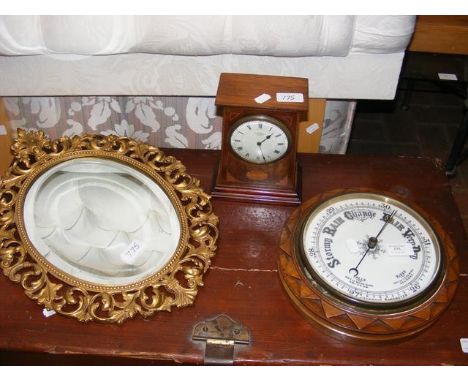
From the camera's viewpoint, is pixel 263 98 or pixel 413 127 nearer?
pixel 263 98

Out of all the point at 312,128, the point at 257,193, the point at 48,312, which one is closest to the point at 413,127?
the point at 312,128

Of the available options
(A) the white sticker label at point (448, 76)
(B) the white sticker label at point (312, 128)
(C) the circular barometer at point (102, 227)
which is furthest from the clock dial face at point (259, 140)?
(A) the white sticker label at point (448, 76)

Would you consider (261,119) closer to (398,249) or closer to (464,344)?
(398,249)

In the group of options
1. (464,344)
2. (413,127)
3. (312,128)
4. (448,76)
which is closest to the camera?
(464,344)

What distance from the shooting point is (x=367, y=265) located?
98 cm

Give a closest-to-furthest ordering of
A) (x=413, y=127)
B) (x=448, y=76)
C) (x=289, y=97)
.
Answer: (x=289, y=97) < (x=448, y=76) < (x=413, y=127)

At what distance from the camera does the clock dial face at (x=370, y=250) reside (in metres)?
0.94

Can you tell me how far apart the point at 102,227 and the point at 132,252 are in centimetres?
8

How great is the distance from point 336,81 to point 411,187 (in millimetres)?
306

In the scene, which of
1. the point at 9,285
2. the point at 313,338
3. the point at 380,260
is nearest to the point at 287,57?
the point at 380,260

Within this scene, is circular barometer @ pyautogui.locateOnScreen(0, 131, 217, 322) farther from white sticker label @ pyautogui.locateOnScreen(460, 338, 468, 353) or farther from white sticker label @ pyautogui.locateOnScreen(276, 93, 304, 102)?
white sticker label @ pyautogui.locateOnScreen(460, 338, 468, 353)

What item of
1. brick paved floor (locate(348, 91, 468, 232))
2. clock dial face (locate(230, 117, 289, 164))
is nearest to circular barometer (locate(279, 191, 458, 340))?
clock dial face (locate(230, 117, 289, 164))

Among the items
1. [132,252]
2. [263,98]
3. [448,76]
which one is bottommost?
[132,252]

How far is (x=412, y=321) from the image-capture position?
92cm
